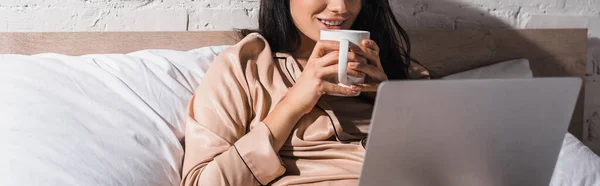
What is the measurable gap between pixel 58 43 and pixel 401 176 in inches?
37.5

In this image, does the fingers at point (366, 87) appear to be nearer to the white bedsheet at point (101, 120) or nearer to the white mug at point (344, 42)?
the white mug at point (344, 42)

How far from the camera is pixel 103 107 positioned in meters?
1.26

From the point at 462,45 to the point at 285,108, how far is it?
0.74 metres

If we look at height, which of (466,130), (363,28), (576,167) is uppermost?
(466,130)

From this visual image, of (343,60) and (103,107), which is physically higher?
(343,60)

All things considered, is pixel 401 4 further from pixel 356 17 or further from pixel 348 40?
pixel 348 40

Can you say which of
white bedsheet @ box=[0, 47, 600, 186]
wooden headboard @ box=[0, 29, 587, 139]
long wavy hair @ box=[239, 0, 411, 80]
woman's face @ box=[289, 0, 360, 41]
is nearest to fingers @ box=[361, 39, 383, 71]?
woman's face @ box=[289, 0, 360, 41]

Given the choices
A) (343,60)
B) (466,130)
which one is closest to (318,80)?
(343,60)

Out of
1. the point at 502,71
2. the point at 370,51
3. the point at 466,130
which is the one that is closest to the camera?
the point at 466,130

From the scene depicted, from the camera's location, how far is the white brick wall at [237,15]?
5.14ft

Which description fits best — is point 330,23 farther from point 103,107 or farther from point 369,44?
point 103,107

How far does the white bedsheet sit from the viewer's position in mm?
1127

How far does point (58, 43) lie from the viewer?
1.51 meters

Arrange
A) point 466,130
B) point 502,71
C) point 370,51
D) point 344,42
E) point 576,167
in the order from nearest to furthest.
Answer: point 466,130
point 344,42
point 370,51
point 576,167
point 502,71
